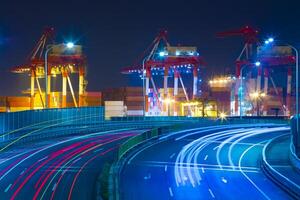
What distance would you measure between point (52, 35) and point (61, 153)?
9440 cm

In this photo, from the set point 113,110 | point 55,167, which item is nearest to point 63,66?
point 113,110

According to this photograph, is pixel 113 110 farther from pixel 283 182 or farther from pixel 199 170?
pixel 283 182

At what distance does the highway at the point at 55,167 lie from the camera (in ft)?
108

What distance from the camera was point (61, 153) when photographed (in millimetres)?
51281

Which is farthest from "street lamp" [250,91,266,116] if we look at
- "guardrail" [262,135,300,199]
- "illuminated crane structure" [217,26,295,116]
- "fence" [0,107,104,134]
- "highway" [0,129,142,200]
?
"guardrail" [262,135,300,199]

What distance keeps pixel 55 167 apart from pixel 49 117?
75.5 ft

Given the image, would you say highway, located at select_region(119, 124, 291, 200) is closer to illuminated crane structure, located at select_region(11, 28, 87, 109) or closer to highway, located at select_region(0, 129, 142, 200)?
highway, located at select_region(0, 129, 142, 200)

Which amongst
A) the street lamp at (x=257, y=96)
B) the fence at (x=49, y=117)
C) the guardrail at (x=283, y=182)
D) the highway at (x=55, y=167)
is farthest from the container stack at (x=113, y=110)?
the guardrail at (x=283, y=182)

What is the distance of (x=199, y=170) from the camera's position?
4288cm

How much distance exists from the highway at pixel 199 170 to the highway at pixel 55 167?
9.00ft

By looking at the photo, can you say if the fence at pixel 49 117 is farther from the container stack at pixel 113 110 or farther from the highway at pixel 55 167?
the container stack at pixel 113 110

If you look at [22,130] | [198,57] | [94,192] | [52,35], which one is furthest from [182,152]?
[52,35]

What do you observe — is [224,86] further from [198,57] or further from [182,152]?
[182,152]

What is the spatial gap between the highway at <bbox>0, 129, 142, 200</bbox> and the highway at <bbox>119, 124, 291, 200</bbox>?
274 centimetres
